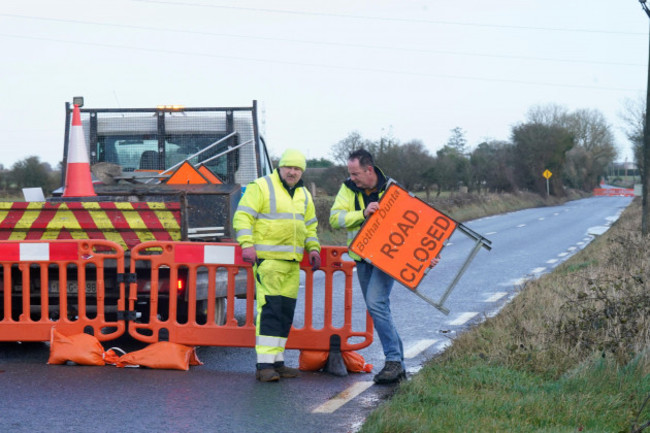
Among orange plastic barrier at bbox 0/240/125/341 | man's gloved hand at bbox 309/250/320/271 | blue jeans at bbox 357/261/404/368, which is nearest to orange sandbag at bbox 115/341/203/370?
orange plastic barrier at bbox 0/240/125/341

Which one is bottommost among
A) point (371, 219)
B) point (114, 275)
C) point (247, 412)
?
point (247, 412)

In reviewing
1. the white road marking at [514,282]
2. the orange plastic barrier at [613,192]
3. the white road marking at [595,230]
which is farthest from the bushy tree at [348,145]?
the orange plastic barrier at [613,192]

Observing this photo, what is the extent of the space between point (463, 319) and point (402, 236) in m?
3.62

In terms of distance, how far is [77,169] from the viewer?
31.4ft

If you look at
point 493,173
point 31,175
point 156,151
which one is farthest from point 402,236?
point 493,173

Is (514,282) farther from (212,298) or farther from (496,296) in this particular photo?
(212,298)

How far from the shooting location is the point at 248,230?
6.70 m

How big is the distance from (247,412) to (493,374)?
1897 mm

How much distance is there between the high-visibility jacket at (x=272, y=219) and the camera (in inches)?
267

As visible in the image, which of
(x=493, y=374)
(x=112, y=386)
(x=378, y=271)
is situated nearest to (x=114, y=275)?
(x=112, y=386)

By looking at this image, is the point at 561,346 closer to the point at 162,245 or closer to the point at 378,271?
the point at 378,271

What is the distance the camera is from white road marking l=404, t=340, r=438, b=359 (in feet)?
26.4

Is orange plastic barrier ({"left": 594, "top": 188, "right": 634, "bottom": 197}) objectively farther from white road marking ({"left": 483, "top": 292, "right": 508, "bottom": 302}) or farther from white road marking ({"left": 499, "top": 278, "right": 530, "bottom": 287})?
white road marking ({"left": 483, "top": 292, "right": 508, "bottom": 302})

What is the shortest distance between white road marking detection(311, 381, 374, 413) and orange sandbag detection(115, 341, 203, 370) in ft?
4.75
